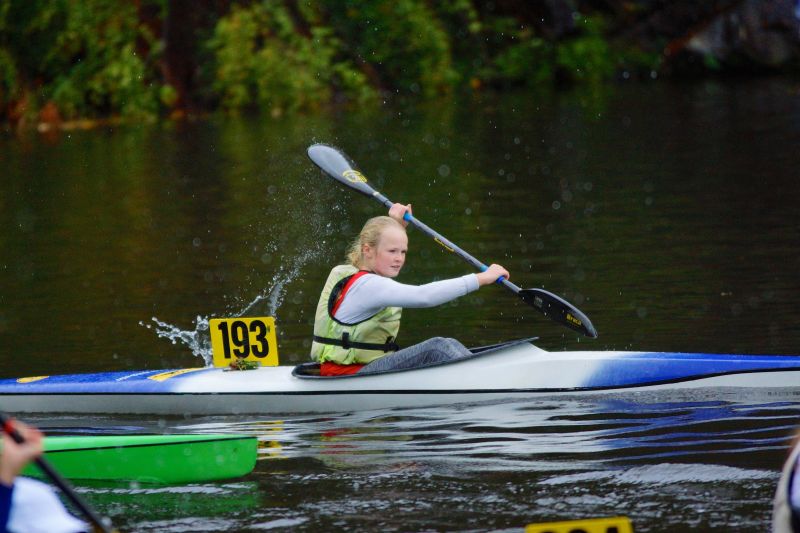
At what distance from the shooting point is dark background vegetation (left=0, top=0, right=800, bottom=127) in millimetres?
31016

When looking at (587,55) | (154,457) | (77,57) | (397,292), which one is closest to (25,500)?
(154,457)

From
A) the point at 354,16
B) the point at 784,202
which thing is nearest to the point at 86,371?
the point at 784,202

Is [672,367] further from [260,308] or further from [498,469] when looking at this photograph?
[260,308]

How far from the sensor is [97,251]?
563 inches

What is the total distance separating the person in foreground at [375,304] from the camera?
7.39 metres

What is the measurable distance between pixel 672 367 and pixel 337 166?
10.9ft

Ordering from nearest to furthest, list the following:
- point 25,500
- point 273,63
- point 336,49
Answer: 1. point 25,500
2. point 273,63
3. point 336,49

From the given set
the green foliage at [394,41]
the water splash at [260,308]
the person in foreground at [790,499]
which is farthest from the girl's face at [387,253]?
the green foliage at [394,41]

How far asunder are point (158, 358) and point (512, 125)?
16.9 metres

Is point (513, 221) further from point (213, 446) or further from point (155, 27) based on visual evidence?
point (155, 27)

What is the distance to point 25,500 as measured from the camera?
Result: 3820 mm

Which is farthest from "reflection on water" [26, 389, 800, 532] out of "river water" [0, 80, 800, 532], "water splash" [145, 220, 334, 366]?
"water splash" [145, 220, 334, 366]

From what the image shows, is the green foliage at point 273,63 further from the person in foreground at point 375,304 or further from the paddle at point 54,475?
the paddle at point 54,475

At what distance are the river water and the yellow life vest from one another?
0.38 metres
